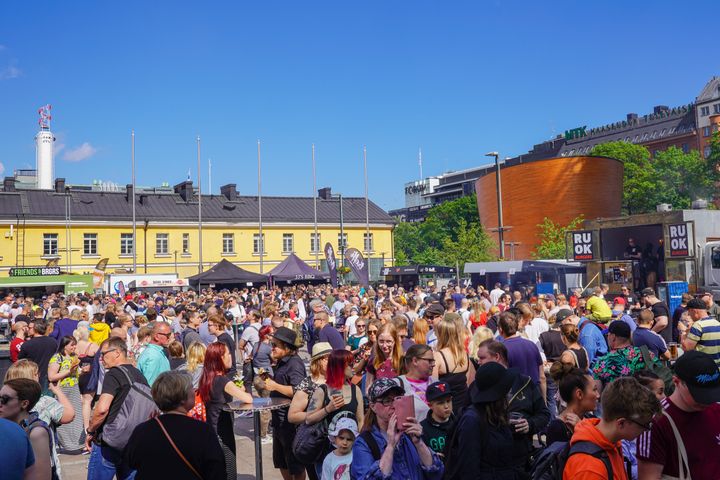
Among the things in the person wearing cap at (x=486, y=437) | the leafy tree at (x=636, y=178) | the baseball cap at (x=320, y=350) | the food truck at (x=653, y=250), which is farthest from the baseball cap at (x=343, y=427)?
the leafy tree at (x=636, y=178)

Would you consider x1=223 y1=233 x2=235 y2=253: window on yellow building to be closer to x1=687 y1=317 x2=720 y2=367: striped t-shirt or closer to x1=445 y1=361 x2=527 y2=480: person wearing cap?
x1=687 y1=317 x2=720 y2=367: striped t-shirt

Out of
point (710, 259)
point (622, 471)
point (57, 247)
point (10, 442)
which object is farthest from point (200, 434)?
point (57, 247)

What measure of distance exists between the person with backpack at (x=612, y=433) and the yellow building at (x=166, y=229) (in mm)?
45682

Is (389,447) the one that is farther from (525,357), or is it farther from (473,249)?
(473,249)

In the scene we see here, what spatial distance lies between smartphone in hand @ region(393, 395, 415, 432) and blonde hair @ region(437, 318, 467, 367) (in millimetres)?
2803

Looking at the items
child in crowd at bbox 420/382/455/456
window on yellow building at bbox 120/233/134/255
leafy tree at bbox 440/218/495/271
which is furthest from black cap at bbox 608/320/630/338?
window on yellow building at bbox 120/233/134/255

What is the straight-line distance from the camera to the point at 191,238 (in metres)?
58.2

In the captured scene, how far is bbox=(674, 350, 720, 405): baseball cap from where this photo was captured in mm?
3092

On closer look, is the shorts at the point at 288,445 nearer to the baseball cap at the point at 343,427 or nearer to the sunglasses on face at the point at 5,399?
the baseball cap at the point at 343,427

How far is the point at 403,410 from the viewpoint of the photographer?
3.52 meters

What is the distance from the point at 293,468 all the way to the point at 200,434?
2158 millimetres

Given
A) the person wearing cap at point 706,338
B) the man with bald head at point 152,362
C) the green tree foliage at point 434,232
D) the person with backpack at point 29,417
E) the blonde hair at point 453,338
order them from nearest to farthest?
the person with backpack at point 29,417 < the blonde hair at point 453,338 < the man with bald head at point 152,362 < the person wearing cap at point 706,338 < the green tree foliage at point 434,232

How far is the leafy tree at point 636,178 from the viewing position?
6469cm

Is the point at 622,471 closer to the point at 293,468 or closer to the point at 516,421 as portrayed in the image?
the point at 516,421
